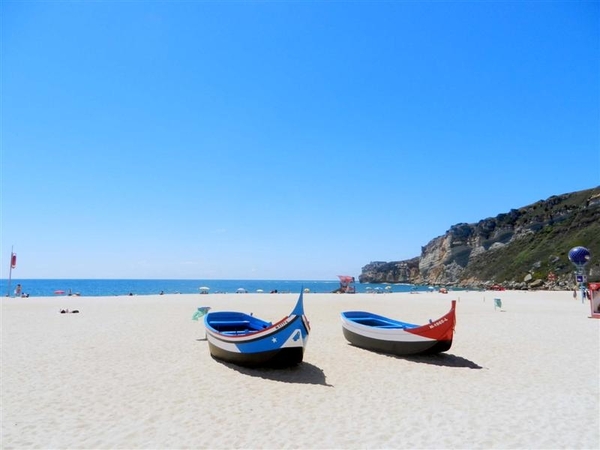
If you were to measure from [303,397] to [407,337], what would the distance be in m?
5.11

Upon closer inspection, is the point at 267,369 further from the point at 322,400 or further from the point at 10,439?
the point at 10,439

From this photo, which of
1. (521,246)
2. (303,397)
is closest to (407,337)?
(303,397)

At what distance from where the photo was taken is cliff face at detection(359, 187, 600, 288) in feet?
251

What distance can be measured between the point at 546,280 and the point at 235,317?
77.1m

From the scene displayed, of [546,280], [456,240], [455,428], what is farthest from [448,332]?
[456,240]

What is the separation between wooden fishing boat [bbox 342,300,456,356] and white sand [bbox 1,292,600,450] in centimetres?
44

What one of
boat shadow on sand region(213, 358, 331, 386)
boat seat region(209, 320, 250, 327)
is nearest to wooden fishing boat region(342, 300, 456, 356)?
boat shadow on sand region(213, 358, 331, 386)

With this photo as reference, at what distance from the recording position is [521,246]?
3925 inches

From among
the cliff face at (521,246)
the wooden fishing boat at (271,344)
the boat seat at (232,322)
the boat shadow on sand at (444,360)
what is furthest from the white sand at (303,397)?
the cliff face at (521,246)

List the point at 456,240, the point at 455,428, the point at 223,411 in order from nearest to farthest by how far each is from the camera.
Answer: the point at 455,428, the point at 223,411, the point at 456,240

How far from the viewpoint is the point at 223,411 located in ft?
23.7

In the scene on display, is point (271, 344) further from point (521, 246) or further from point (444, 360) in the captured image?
point (521, 246)

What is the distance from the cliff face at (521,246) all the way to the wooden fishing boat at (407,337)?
6884 centimetres

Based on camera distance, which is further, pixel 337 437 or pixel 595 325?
pixel 595 325
